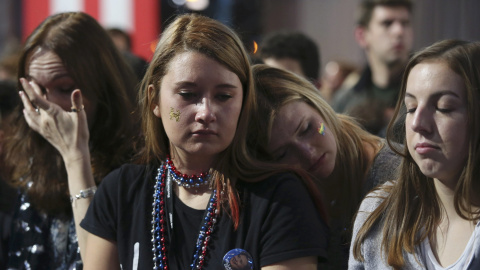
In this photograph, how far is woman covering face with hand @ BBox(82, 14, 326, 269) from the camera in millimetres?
2266

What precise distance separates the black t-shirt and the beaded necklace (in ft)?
0.06

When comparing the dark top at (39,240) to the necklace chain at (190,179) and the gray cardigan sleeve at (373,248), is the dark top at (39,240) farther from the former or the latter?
the gray cardigan sleeve at (373,248)

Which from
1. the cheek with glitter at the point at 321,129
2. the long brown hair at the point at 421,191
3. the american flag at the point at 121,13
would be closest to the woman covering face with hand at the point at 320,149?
the cheek with glitter at the point at 321,129

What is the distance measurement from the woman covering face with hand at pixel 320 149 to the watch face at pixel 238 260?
14.6 inches

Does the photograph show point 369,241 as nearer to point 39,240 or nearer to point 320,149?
point 320,149

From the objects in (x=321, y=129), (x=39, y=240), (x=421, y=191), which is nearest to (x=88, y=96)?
(x=39, y=240)

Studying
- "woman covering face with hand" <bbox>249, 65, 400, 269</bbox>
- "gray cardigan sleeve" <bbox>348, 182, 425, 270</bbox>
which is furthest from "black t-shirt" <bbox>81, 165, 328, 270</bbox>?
"woman covering face with hand" <bbox>249, 65, 400, 269</bbox>

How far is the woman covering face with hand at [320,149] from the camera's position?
254 cm

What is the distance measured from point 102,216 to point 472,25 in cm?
529

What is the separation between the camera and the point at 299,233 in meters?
2.23

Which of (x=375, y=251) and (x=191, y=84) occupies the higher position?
(x=191, y=84)

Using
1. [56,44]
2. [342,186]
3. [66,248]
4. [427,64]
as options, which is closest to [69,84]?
[56,44]

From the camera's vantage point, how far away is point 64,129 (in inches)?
114

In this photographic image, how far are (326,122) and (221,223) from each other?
0.62m
